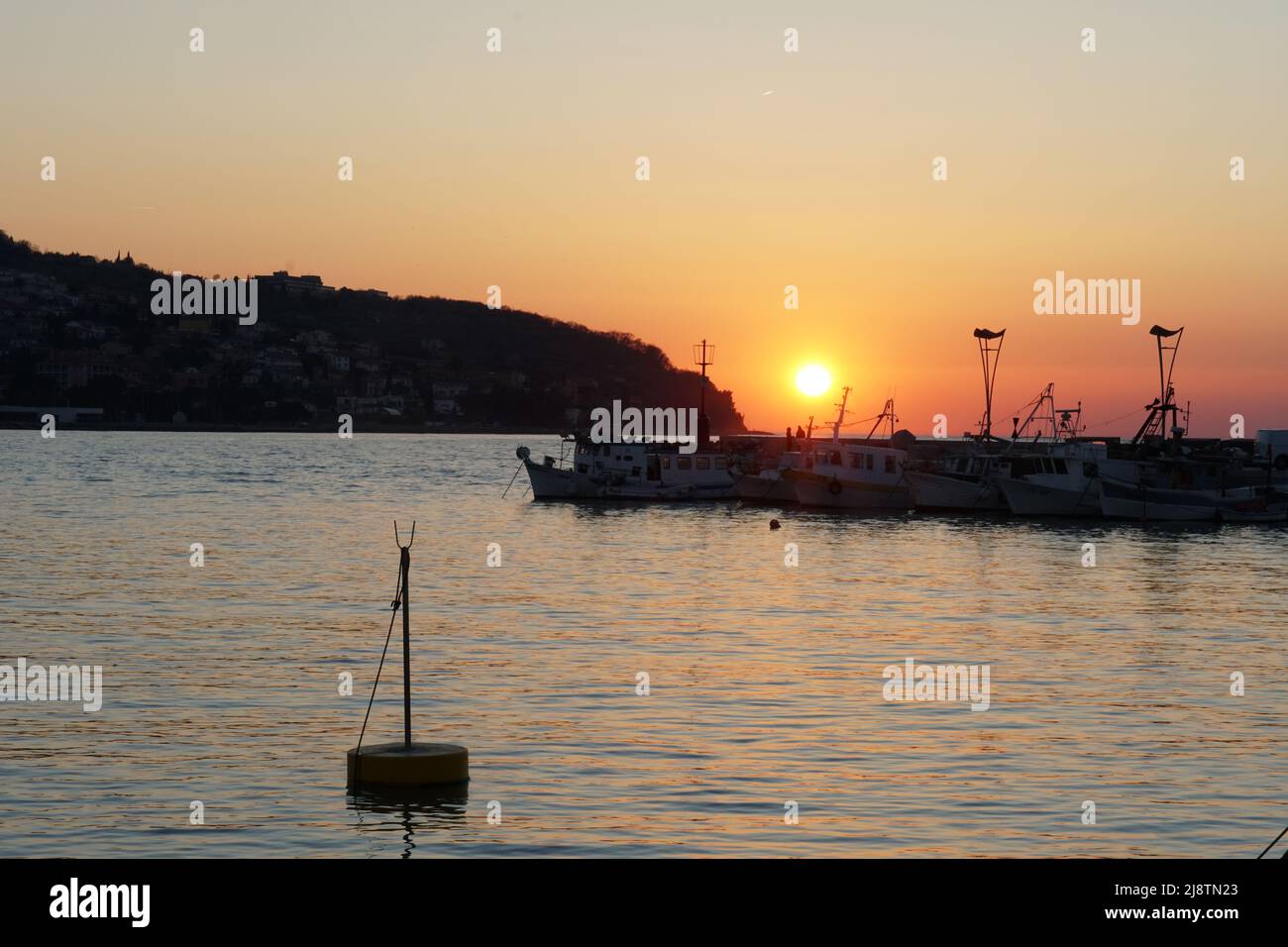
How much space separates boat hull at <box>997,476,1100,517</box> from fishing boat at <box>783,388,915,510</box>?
22.0 ft

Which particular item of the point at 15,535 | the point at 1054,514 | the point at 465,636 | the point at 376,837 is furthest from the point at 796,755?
the point at 1054,514

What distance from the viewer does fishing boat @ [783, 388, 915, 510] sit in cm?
10075

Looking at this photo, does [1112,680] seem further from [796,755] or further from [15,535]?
[15,535]

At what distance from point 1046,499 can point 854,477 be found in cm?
1226

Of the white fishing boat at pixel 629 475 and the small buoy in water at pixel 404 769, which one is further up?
the white fishing boat at pixel 629 475

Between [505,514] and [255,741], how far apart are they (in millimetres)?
80666

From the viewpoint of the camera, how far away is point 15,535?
2840 inches

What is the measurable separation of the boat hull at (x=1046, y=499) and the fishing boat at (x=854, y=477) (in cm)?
671

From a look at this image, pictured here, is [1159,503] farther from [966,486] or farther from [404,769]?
[404,769]

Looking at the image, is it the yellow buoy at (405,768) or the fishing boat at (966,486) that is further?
the fishing boat at (966,486)

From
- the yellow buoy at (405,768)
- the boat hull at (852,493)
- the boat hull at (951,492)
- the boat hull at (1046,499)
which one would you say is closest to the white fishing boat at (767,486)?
the boat hull at (852,493)

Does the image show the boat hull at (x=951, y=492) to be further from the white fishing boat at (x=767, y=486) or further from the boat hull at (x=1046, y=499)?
the white fishing boat at (x=767, y=486)

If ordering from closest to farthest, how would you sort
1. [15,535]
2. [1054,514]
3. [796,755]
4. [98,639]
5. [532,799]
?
[532,799], [796,755], [98,639], [15,535], [1054,514]

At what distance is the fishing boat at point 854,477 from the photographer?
101 meters
